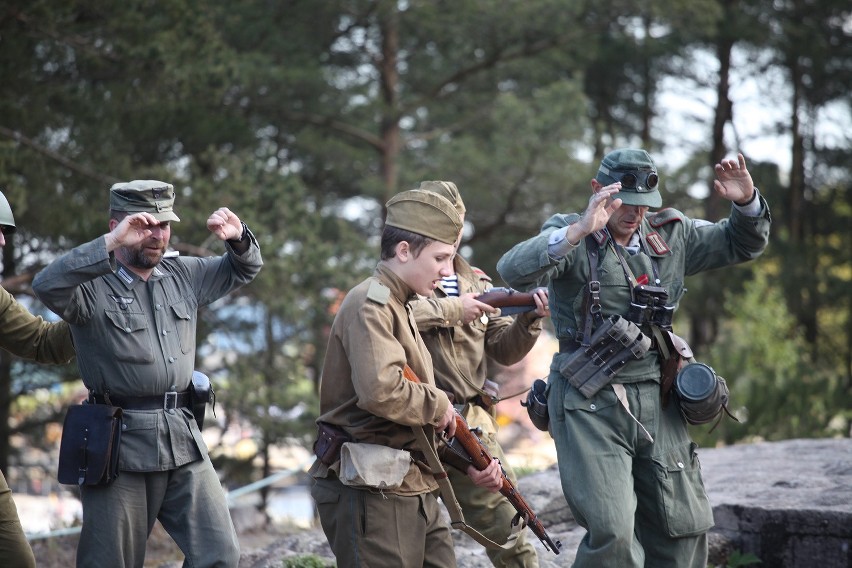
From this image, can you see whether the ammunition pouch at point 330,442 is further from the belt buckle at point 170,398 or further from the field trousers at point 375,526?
the belt buckle at point 170,398

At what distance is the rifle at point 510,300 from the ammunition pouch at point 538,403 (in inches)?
17.4

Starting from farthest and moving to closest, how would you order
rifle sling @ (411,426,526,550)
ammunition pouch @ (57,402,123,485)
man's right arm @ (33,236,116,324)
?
1. ammunition pouch @ (57,402,123,485)
2. man's right arm @ (33,236,116,324)
3. rifle sling @ (411,426,526,550)

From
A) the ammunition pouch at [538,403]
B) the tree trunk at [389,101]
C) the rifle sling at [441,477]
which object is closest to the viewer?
the rifle sling at [441,477]

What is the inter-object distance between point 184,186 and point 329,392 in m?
7.91

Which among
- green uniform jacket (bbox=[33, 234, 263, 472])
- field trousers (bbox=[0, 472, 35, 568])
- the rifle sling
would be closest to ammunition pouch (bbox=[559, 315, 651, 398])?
the rifle sling

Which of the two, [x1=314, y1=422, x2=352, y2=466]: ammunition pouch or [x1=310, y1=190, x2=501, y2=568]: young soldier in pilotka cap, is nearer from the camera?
[x1=310, y1=190, x2=501, y2=568]: young soldier in pilotka cap

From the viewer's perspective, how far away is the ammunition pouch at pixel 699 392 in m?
4.83

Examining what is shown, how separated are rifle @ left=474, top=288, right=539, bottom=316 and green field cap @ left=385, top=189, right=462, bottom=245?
1.19 meters

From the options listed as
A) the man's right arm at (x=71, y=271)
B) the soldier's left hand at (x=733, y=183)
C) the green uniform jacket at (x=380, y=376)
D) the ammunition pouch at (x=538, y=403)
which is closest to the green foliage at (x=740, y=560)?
the ammunition pouch at (x=538, y=403)

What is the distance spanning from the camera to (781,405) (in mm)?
13086

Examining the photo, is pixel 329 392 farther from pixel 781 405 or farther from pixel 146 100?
pixel 781 405

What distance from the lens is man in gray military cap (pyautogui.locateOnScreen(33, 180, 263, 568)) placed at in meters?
4.61

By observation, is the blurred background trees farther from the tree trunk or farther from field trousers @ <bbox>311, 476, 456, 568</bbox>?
field trousers @ <bbox>311, 476, 456, 568</bbox>

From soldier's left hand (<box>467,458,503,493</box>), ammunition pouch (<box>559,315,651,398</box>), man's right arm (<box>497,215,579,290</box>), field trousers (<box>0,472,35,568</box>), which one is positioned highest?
man's right arm (<box>497,215,579,290</box>)
